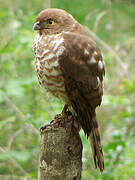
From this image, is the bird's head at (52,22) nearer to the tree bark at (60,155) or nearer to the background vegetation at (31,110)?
the background vegetation at (31,110)

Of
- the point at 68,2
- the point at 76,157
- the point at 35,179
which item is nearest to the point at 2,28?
the point at 68,2

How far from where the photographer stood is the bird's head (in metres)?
3.20

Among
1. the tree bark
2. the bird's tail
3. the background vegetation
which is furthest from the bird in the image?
the background vegetation

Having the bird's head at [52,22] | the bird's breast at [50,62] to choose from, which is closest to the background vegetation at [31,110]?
the bird's breast at [50,62]

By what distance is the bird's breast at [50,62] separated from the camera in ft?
9.97

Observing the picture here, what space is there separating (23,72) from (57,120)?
1.67 meters

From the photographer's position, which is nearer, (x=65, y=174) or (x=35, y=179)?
(x=65, y=174)

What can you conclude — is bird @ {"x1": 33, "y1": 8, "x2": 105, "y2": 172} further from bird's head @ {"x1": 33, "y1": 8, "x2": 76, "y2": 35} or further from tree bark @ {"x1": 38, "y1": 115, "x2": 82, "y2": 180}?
tree bark @ {"x1": 38, "y1": 115, "x2": 82, "y2": 180}

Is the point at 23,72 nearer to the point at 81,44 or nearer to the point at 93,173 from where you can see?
the point at 93,173

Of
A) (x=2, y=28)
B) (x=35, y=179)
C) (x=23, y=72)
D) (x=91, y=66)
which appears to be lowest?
(x=35, y=179)

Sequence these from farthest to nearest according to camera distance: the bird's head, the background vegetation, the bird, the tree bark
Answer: the background vegetation → the bird's head → the bird → the tree bark

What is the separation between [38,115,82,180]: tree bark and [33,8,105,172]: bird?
352 millimetres

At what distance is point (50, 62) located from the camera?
305 cm

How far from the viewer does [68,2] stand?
5426mm
